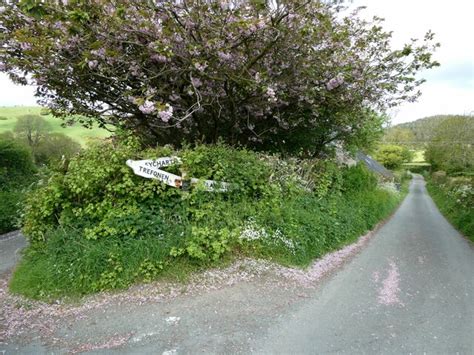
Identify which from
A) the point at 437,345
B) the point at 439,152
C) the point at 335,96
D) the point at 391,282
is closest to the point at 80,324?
the point at 437,345

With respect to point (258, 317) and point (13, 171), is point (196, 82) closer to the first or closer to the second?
point (258, 317)

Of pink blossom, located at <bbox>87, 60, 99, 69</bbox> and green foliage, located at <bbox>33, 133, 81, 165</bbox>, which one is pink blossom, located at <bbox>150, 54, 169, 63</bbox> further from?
green foliage, located at <bbox>33, 133, 81, 165</bbox>

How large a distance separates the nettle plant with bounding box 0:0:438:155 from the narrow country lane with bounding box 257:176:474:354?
3473mm

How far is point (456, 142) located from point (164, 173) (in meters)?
37.1

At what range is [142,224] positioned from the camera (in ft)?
14.8

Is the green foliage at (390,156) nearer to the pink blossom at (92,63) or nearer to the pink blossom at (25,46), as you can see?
the pink blossom at (92,63)

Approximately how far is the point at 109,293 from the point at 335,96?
616 cm

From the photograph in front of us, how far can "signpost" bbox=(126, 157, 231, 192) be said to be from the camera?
4480 millimetres

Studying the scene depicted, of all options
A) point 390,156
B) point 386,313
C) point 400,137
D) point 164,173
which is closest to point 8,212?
point 164,173

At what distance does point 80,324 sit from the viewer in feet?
11.3

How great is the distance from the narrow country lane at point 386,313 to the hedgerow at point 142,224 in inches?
42.2

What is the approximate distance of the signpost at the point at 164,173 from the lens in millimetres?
4480

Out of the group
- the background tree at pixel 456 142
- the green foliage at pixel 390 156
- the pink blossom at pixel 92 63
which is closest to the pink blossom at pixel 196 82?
the pink blossom at pixel 92 63

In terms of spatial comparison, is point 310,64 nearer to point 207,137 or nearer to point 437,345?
point 207,137
